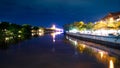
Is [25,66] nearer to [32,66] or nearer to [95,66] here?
[32,66]

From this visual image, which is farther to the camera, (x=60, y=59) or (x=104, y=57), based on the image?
(x=104, y=57)

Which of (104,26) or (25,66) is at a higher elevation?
(104,26)

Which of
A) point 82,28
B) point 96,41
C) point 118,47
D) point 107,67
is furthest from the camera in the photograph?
point 82,28

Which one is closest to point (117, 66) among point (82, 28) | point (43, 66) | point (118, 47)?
Result: point (43, 66)

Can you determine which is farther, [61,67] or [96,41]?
[96,41]

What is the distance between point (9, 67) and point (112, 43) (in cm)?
1851

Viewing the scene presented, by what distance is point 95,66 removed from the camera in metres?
21.0

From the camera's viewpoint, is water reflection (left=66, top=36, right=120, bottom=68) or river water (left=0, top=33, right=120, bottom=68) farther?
river water (left=0, top=33, right=120, bottom=68)

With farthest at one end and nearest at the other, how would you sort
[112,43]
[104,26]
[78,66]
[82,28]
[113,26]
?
[82,28]
[104,26]
[113,26]
[112,43]
[78,66]

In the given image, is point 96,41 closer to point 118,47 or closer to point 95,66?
point 118,47

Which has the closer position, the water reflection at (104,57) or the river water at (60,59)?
the water reflection at (104,57)

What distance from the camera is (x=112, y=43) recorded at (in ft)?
115

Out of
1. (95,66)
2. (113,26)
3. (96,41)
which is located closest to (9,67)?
(95,66)

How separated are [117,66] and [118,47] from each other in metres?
11.8
